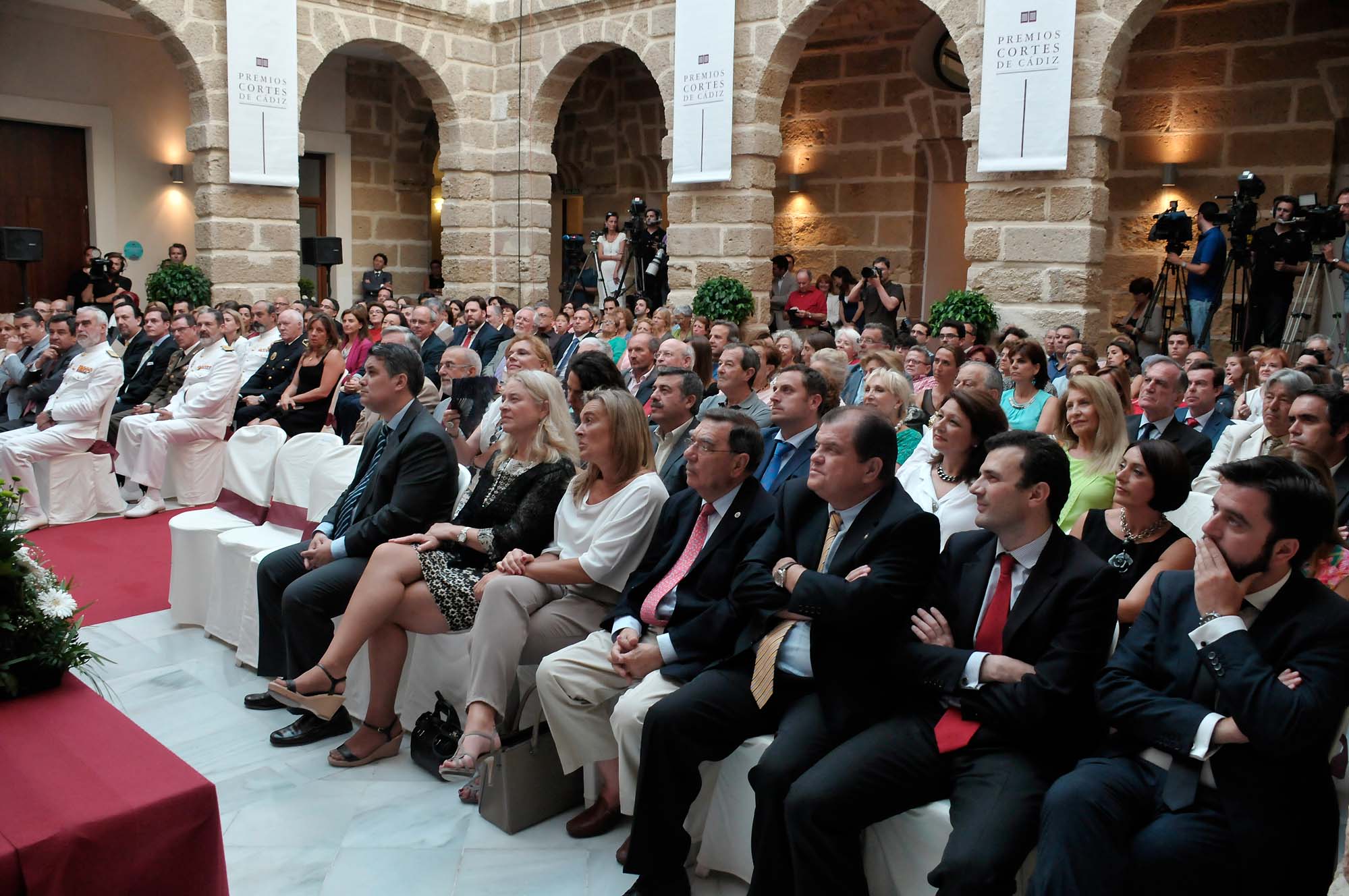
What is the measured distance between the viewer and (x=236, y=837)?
3115mm

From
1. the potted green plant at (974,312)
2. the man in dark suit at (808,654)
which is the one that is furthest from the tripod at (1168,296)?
the man in dark suit at (808,654)

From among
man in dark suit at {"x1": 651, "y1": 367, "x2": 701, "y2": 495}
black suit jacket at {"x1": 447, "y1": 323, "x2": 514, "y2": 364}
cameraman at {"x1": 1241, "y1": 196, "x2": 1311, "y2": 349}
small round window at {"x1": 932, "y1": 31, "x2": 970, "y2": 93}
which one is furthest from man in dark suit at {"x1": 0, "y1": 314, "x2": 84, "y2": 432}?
small round window at {"x1": 932, "y1": 31, "x2": 970, "y2": 93}

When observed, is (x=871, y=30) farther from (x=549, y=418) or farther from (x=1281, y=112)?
(x=549, y=418)

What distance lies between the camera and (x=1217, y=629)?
219 centimetres

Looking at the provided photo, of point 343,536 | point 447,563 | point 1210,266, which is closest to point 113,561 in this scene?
point 343,536

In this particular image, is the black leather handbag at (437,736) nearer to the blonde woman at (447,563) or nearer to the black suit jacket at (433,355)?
the blonde woman at (447,563)

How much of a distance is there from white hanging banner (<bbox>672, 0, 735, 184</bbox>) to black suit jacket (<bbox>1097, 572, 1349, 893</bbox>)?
8.20 metres

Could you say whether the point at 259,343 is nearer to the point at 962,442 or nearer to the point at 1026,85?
the point at 1026,85

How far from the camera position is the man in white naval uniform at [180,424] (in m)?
6.95

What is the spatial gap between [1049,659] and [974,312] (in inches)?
243

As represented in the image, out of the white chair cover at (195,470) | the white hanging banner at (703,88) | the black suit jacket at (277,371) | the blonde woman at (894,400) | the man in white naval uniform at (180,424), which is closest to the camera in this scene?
the blonde woman at (894,400)

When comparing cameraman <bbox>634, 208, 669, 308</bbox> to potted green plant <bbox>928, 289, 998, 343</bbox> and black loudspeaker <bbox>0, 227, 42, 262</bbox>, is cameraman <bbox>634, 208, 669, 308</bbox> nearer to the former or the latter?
potted green plant <bbox>928, 289, 998, 343</bbox>

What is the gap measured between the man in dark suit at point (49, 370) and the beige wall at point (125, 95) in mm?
5439

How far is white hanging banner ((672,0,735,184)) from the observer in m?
9.84
